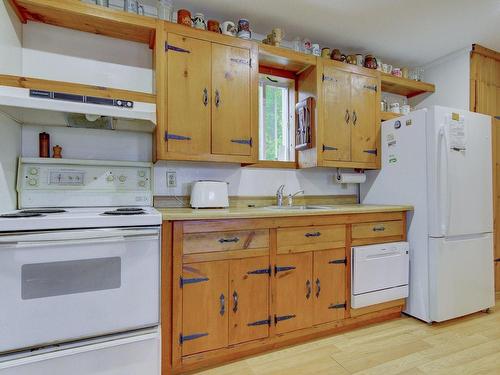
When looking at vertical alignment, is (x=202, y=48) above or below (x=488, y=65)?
below

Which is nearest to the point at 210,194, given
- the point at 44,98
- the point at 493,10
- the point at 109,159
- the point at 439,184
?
the point at 109,159

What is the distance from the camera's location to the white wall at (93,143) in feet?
5.82

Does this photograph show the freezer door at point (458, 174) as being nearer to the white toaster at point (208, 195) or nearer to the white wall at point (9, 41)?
the white toaster at point (208, 195)

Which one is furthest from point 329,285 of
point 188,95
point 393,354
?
point 188,95

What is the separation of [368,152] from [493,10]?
1388 millimetres

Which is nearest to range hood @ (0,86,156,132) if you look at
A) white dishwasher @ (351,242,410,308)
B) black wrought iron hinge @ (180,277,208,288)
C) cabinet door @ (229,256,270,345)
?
black wrought iron hinge @ (180,277,208,288)

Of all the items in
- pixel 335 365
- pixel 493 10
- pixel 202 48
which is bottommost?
pixel 335 365

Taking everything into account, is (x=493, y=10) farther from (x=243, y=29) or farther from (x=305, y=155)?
(x=243, y=29)

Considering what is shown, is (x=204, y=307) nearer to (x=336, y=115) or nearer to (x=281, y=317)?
(x=281, y=317)

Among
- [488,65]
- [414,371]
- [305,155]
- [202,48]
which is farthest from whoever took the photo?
[488,65]

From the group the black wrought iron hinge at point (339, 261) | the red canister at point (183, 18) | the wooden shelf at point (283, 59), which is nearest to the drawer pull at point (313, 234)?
the black wrought iron hinge at point (339, 261)

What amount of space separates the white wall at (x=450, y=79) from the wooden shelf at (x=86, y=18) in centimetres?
294

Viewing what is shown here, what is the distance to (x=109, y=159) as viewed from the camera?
76.7 inches

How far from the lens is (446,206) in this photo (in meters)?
2.11
